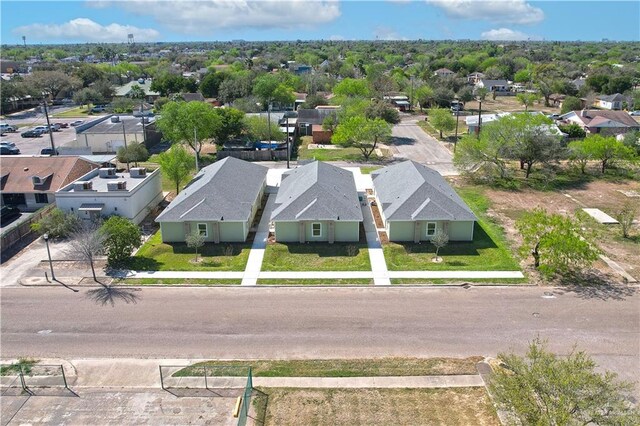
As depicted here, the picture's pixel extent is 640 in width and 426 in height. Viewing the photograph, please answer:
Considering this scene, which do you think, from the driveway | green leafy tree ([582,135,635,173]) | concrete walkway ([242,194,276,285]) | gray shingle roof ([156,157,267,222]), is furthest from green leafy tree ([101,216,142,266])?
green leafy tree ([582,135,635,173])

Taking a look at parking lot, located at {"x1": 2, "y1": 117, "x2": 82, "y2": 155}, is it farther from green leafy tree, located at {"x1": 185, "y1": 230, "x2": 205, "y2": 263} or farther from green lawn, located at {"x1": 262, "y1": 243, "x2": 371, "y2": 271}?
green lawn, located at {"x1": 262, "y1": 243, "x2": 371, "y2": 271}

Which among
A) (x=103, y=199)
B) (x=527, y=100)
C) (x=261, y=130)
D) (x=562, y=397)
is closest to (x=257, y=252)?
(x=103, y=199)

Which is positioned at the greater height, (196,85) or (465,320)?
(196,85)

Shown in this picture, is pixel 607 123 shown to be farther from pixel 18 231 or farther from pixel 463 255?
pixel 18 231

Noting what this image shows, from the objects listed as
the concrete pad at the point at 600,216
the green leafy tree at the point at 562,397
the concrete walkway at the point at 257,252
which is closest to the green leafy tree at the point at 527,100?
the concrete pad at the point at 600,216

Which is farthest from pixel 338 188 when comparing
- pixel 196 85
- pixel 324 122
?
pixel 196 85

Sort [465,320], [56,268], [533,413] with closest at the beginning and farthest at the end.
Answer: [533,413] → [465,320] → [56,268]

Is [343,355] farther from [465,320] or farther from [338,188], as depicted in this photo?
[338,188]
